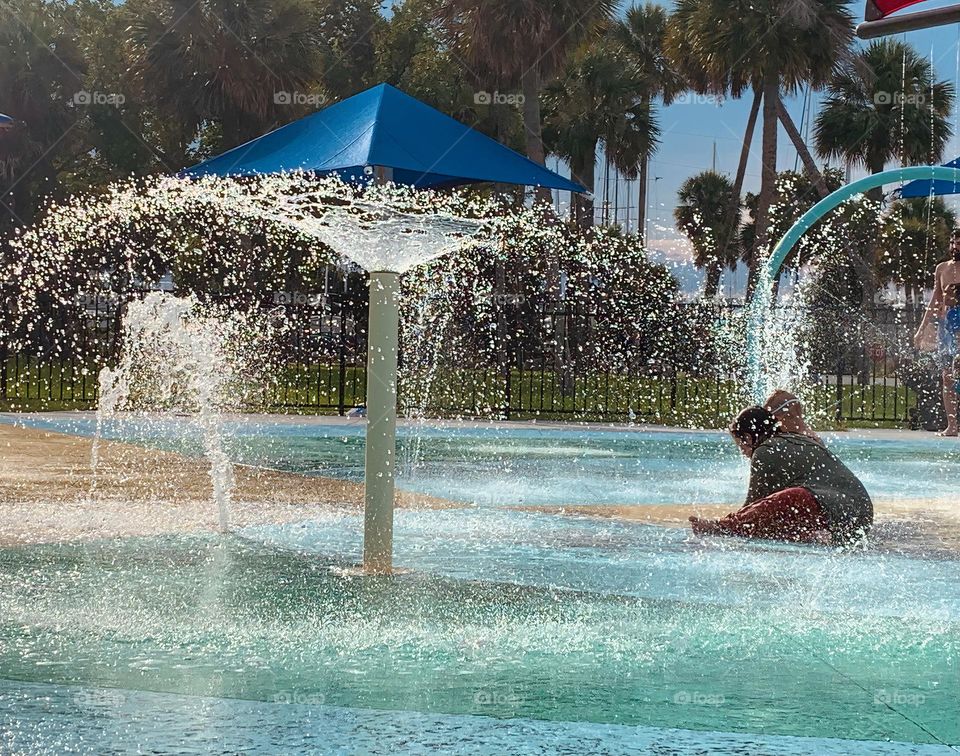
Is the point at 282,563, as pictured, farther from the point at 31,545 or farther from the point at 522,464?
the point at 522,464

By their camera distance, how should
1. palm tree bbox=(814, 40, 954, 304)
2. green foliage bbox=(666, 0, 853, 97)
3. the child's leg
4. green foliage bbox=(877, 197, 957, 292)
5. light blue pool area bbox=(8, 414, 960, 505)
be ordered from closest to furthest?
the child's leg → light blue pool area bbox=(8, 414, 960, 505) → green foliage bbox=(666, 0, 853, 97) → palm tree bbox=(814, 40, 954, 304) → green foliage bbox=(877, 197, 957, 292)

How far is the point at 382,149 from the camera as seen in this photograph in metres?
15.1

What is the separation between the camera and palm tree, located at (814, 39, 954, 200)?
43219mm

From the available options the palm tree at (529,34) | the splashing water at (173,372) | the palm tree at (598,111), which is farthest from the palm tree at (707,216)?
the splashing water at (173,372)

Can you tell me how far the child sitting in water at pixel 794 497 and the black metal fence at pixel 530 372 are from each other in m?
8.96

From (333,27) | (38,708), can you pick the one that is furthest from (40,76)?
(38,708)

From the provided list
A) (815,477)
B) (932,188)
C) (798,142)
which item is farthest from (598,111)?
(815,477)

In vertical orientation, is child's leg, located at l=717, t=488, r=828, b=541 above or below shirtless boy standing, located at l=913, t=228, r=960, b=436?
below

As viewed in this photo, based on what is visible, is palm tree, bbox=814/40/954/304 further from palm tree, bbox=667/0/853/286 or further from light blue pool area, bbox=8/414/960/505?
light blue pool area, bbox=8/414/960/505

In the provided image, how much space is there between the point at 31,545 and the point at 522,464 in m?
5.62

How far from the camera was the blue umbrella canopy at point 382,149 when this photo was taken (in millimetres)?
15202

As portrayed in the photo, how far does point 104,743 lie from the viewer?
3.38m

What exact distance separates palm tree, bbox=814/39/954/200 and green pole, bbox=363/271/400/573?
3897cm

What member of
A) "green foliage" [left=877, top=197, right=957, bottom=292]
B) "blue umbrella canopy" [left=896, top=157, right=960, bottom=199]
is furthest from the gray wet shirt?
"green foliage" [left=877, top=197, right=957, bottom=292]
